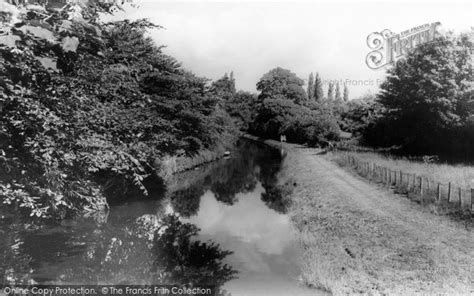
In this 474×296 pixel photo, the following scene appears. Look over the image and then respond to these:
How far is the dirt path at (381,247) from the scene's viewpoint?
36.6ft

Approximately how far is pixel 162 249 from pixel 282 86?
8889 centimetres

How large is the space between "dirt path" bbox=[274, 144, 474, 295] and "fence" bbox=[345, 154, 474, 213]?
2.59ft

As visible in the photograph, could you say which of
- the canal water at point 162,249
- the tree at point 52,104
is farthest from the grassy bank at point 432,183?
the tree at point 52,104

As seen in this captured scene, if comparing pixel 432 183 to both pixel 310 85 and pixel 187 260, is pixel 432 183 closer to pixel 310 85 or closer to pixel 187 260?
pixel 187 260

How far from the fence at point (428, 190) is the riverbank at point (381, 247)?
0.83m

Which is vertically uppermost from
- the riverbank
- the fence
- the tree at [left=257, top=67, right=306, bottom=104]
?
the tree at [left=257, top=67, right=306, bottom=104]

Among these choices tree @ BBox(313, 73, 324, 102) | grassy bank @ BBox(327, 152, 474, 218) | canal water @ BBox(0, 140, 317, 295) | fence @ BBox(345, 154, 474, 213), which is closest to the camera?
canal water @ BBox(0, 140, 317, 295)

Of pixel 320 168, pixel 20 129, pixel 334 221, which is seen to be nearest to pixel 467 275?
pixel 334 221

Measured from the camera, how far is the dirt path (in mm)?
11156

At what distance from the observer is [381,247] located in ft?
46.4

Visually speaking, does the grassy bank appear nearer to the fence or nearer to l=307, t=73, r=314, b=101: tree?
the fence

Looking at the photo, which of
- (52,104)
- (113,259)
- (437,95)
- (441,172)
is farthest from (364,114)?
(52,104)

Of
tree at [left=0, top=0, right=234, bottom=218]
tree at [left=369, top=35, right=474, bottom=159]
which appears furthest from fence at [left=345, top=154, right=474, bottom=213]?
tree at [left=0, top=0, right=234, bottom=218]

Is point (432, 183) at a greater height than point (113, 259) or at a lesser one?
greater
